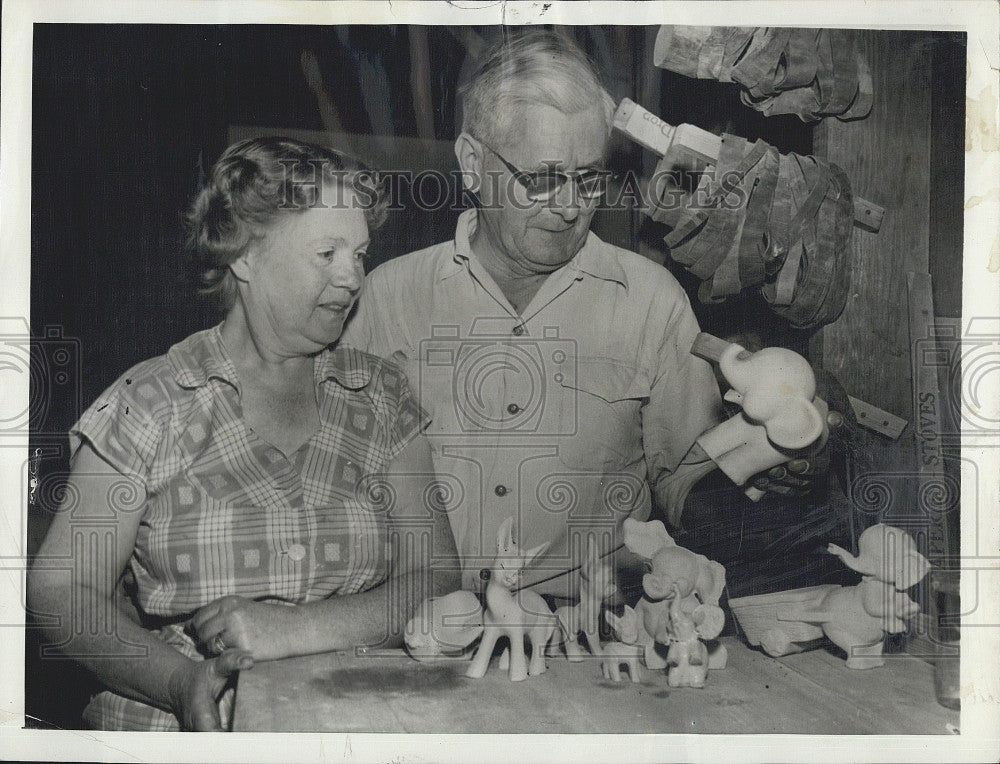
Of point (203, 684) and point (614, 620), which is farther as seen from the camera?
point (614, 620)

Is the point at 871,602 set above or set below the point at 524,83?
below

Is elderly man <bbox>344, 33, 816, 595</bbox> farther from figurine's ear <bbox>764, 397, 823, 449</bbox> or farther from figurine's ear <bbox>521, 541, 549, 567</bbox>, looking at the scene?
figurine's ear <bbox>764, 397, 823, 449</bbox>

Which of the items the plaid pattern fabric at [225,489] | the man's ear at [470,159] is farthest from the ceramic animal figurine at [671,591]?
the man's ear at [470,159]

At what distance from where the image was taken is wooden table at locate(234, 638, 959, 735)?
3.04m

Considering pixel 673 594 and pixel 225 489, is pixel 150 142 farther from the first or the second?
pixel 673 594

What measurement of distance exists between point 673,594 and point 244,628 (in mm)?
1252

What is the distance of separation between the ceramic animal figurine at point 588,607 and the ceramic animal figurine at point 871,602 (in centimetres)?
55

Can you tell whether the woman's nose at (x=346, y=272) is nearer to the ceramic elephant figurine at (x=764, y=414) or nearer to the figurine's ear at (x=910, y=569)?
the ceramic elephant figurine at (x=764, y=414)

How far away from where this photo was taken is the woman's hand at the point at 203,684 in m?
3.01

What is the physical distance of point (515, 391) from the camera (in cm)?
314

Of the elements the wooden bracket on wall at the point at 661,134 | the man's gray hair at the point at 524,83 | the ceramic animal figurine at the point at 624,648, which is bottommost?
the ceramic animal figurine at the point at 624,648

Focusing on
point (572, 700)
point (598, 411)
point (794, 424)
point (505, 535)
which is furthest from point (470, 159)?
point (572, 700)

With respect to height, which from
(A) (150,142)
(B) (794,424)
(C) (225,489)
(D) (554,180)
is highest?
(A) (150,142)

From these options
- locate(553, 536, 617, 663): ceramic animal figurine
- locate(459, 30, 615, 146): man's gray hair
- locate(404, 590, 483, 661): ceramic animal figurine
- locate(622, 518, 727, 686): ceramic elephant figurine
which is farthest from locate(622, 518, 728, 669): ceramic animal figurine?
locate(459, 30, 615, 146): man's gray hair
